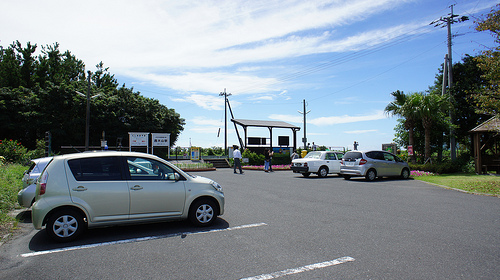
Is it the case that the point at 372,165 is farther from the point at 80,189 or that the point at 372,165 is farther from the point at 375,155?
the point at 80,189

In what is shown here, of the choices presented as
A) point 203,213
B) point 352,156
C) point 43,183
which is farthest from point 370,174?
point 43,183

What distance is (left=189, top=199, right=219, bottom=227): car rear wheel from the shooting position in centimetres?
651

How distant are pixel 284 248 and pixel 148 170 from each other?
305 centimetres

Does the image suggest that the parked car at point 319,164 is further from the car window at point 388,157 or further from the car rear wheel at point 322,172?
the car window at point 388,157

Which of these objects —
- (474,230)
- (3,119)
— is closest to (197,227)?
(474,230)

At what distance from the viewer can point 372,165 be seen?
16734mm

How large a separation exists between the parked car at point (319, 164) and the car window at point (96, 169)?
1409 centimetres

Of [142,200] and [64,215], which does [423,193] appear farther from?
[64,215]

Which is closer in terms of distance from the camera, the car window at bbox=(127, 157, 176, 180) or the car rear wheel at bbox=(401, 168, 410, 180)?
the car window at bbox=(127, 157, 176, 180)

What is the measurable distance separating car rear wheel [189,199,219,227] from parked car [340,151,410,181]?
11.7m

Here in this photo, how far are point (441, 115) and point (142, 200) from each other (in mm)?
23397

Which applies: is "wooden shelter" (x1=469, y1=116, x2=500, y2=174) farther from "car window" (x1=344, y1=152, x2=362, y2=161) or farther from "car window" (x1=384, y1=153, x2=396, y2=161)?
"car window" (x1=344, y1=152, x2=362, y2=161)

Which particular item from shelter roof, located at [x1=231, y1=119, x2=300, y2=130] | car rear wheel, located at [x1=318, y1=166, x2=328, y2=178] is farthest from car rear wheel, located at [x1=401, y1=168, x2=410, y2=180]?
shelter roof, located at [x1=231, y1=119, x2=300, y2=130]

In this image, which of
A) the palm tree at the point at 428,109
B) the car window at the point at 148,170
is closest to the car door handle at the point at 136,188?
the car window at the point at 148,170
